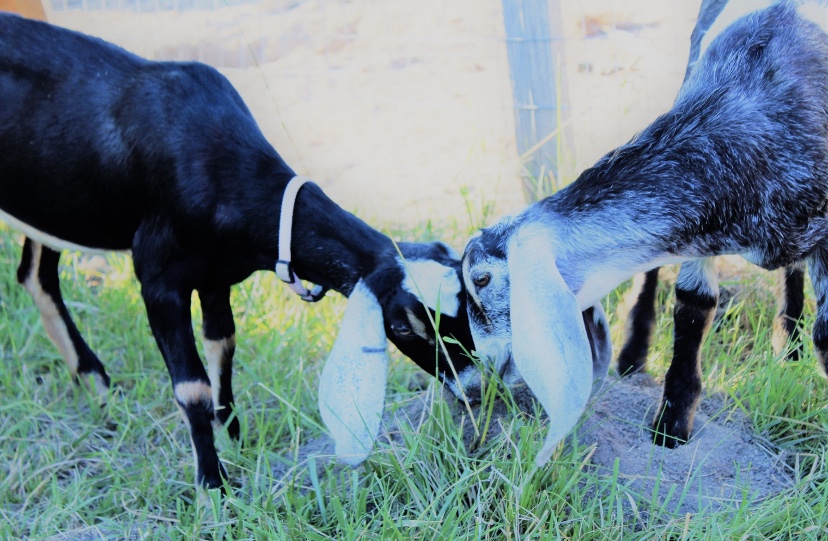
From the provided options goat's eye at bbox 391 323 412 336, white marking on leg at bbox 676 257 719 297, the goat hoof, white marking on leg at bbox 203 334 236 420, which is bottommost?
the goat hoof

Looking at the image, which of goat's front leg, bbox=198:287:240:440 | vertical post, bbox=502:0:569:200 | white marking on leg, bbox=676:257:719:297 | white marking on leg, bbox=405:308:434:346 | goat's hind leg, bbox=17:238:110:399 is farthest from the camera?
vertical post, bbox=502:0:569:200

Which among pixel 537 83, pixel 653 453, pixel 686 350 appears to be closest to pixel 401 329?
pixel 653 453

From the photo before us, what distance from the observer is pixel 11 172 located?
131 inches

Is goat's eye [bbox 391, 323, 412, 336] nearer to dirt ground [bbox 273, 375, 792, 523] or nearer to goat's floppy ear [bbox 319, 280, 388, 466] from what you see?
goat's floppy ear [bbox 319, 280, 388, 466]

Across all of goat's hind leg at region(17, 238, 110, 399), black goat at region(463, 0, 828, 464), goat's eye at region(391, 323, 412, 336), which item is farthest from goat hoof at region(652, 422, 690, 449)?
goat's hind leg at region(17, 238, 110, 399)

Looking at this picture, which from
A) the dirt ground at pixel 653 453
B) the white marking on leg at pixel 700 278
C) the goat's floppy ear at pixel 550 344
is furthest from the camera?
the white marking on leg at pixel 700 278

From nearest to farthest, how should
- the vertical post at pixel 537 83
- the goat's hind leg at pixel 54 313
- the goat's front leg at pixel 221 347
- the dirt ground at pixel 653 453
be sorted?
the dirt ground at pixel 653 453 → the goat's front leg at pixel 221 347 → the goat's hind leg at pixel 54 313 → the vertical post at pixel 537 83

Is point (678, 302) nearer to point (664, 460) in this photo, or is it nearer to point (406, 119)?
point (664, 460)

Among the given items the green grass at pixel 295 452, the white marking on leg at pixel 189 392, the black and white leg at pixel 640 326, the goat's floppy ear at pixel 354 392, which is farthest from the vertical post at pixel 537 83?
the white marking on leg at pixel 189 392

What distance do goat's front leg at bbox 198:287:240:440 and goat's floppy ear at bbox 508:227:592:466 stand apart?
49.5 inches

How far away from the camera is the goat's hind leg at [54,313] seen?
3.85 metres

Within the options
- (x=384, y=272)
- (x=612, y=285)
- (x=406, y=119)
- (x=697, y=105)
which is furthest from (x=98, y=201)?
(x=406, y=119)

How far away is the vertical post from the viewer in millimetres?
4488

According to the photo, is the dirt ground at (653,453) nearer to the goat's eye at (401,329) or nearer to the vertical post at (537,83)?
the goat's eye at (401,329)
